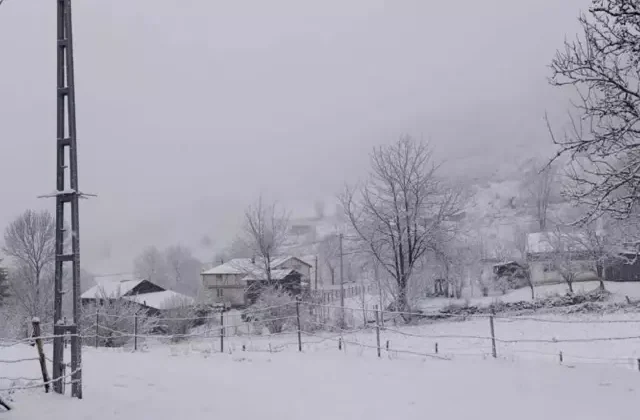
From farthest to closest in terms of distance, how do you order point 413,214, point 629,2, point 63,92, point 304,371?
point 413,214, point 304,371, point 63,92, point 629,2

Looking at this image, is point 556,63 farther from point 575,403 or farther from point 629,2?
point 575,403

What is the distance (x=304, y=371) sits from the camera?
28.1 ft

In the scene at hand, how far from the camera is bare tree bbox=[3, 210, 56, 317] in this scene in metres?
36.7

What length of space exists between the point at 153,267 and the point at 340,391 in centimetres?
7637

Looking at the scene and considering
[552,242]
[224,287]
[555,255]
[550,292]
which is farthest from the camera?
[224,287]

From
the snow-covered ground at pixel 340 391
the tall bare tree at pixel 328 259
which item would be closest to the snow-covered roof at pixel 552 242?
the tall bare tree at pixel 328 259

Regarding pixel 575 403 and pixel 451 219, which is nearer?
pixel 575 403

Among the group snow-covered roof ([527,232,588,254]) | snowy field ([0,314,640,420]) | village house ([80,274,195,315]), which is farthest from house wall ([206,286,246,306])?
snowy field ([0,314,640,420])

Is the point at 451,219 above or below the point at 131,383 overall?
above

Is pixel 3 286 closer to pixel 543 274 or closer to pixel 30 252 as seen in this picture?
pixel 30 252

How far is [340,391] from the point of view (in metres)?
7.02

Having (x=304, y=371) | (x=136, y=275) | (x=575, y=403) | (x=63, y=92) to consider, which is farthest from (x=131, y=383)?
(x=136, y=275)

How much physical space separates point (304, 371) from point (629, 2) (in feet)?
25.3

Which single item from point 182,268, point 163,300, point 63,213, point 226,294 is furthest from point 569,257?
point 182,268
